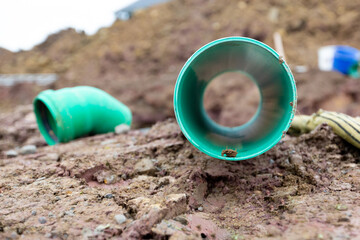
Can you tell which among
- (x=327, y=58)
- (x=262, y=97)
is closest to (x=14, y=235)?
(x=262, y=97)

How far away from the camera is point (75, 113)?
11.0ft

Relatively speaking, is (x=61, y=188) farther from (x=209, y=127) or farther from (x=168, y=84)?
(x=168, y=84)

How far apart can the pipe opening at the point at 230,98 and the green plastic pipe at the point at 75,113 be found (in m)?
3.99

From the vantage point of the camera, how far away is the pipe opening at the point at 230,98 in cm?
742

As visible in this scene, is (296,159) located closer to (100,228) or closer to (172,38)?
(100,228)

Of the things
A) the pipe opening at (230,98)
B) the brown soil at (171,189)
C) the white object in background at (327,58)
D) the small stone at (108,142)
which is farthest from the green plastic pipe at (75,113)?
the white object in background at (327,58)

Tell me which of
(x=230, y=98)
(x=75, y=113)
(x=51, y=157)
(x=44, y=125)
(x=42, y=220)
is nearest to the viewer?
(x=42, y=220)

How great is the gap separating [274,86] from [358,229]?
55.4 inches

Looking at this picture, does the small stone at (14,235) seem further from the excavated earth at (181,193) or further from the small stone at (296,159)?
the small stone at (296,159)

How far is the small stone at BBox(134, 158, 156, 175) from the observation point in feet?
7.50

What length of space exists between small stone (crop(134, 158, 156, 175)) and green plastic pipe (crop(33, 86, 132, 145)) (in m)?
1.38

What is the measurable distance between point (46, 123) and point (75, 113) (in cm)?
67

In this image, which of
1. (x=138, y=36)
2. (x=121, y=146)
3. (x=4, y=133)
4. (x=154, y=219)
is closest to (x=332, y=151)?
(x=154, y=219)

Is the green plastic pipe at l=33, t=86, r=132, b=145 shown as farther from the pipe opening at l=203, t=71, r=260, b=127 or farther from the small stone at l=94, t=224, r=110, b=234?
the pipe opening at l=203, t=71, r=260, b=127
